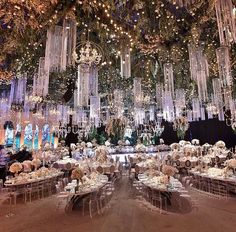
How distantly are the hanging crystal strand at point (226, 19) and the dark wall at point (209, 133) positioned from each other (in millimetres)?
13463

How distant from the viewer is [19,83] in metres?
9.48

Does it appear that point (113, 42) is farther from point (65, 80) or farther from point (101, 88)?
point (101, 88)

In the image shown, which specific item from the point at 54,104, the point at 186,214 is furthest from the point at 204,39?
the point at 54,104

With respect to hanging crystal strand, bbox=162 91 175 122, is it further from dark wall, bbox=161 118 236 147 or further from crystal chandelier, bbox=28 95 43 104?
dark wall, bbox=161 118 236 147

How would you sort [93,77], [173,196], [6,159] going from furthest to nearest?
[6,159]
[93,77]
[173,196]

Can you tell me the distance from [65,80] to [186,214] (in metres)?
7.55

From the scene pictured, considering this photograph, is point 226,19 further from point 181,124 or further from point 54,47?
point 181,124

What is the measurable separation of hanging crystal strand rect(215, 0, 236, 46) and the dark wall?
1346 cm

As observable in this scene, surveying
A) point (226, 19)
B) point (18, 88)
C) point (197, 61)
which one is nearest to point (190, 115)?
point (197, 61)

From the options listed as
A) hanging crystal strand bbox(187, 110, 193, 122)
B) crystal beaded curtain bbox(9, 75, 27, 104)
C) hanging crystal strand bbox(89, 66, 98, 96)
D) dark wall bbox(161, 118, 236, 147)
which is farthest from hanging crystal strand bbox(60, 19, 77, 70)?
dark wall bbox(161, 118, 236, 147)

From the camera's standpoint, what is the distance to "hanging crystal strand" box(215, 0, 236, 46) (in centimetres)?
401

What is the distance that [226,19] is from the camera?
407cm

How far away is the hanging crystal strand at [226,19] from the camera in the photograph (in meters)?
4.01

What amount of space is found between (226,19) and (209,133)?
14401 mm
